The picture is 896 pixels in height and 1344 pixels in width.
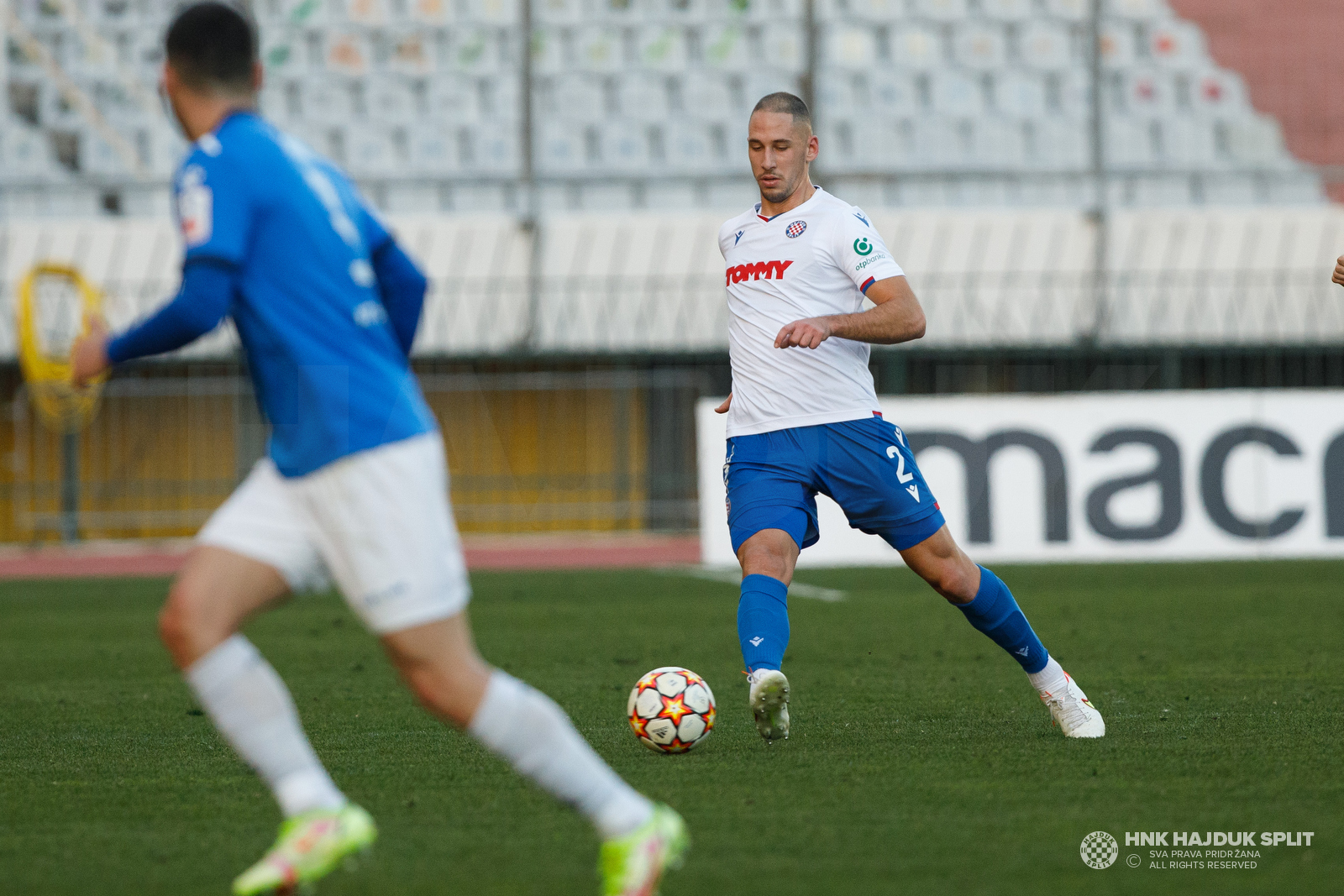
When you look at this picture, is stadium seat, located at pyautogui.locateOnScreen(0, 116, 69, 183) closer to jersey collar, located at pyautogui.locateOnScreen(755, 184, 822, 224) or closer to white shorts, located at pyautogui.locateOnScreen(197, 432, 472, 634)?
jersey collar, located at pyautogui.locateOnScreen(755, 184, 822, 224)

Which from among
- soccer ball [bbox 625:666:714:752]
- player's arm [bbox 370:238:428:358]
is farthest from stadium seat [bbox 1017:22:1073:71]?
player's arm [bbox 370:238:428:358]

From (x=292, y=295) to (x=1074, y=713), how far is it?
3.09 m

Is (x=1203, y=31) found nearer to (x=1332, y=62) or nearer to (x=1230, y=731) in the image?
(x=1332, y=62)

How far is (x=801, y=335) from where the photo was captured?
4.75 m

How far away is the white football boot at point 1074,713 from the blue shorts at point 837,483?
2.25 ft

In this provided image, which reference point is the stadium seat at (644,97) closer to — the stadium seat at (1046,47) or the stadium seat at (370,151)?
the stadium seat at (370,151)

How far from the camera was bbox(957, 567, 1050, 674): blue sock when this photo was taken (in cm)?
527

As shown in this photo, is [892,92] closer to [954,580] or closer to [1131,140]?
[1131,140]

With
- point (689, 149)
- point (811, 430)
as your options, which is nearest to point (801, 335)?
point (811, 430)

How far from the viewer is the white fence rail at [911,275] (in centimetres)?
1958

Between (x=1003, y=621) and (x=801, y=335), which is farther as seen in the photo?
(x=1003, y=621)

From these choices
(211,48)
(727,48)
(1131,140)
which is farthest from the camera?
(727,48)

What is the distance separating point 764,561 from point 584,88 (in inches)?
669

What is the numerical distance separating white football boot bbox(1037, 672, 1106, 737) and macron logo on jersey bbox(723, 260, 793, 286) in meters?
1.61
